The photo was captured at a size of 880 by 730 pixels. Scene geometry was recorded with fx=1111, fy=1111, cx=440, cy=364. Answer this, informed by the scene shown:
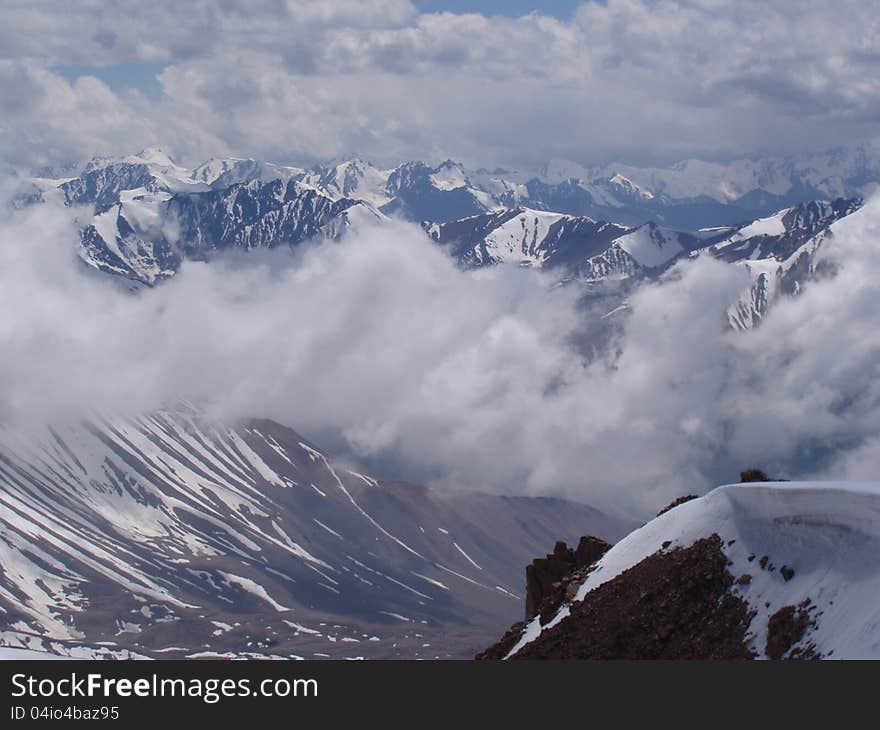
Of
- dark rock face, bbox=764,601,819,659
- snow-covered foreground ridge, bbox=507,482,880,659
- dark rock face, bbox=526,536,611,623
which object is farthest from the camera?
dark rock face, bbox=526,536,611,623

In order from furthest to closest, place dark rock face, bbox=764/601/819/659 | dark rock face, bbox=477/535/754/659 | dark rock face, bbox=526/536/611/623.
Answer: dark rock face, bbox=526/536/611/623 → dark rock face, bbox=477/535/754/659 → dark rock face, bbox=764/601/819/659

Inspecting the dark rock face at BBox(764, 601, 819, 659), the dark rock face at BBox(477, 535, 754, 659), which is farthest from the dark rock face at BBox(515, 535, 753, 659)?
the dark rock face at BBox(764, 601, 819, 659)

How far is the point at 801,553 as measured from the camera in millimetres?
44906

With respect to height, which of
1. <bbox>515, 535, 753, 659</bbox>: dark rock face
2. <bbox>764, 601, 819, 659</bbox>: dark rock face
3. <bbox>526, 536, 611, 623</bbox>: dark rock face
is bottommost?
<bbox>764, 601, 819, 659</bbox>: dark rock face

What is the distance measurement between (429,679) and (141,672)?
295 inches

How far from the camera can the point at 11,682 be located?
2742cm

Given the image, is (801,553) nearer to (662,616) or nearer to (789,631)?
(789,631)

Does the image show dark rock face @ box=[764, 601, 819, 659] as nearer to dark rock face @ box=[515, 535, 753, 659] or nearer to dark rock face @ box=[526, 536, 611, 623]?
dark rock face @ box=[515, 535, 753, 659]

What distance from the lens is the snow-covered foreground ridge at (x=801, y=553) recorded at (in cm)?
3872

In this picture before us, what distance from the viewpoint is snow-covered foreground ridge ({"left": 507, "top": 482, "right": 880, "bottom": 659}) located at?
3872 cm

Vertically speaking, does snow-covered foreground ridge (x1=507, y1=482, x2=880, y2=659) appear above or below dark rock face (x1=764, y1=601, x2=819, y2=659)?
above

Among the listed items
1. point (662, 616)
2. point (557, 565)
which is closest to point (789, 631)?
point (662, 616)

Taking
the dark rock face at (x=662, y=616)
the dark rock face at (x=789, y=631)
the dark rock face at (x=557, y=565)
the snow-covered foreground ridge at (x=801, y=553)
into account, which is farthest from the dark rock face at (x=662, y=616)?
the dark rock face at (x=557, y=565)

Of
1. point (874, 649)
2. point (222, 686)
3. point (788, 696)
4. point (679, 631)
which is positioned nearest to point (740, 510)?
point (679, 631)
